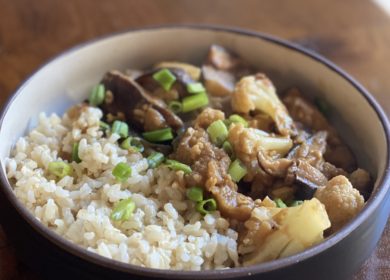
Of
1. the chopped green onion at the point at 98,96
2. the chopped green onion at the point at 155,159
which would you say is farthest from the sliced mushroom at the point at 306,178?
the chopped green onion at the point at 98,96

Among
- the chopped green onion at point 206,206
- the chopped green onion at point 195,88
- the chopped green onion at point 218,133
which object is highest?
the chopped green onion at point 195,88

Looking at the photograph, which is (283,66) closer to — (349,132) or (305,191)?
(349,132)

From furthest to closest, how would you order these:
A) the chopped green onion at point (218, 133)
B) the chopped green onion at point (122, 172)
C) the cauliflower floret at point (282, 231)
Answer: the chopped green onion at point (218, 133) < the chopped green onion at point (122, 172) < the cauliflower floret at point (282, 231)

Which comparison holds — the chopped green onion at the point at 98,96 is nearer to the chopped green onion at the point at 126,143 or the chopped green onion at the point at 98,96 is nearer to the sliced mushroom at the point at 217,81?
the chopped green onion at the point at 126,143

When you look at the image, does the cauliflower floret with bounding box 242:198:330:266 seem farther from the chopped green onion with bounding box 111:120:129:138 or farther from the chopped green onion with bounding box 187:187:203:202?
the chopped green onion with bounding box 111:120:129:138

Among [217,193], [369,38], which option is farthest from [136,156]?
[369,38]

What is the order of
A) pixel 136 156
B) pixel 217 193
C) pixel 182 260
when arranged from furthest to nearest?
pixel 136 156
pixel 217 193
pixel 182 260
